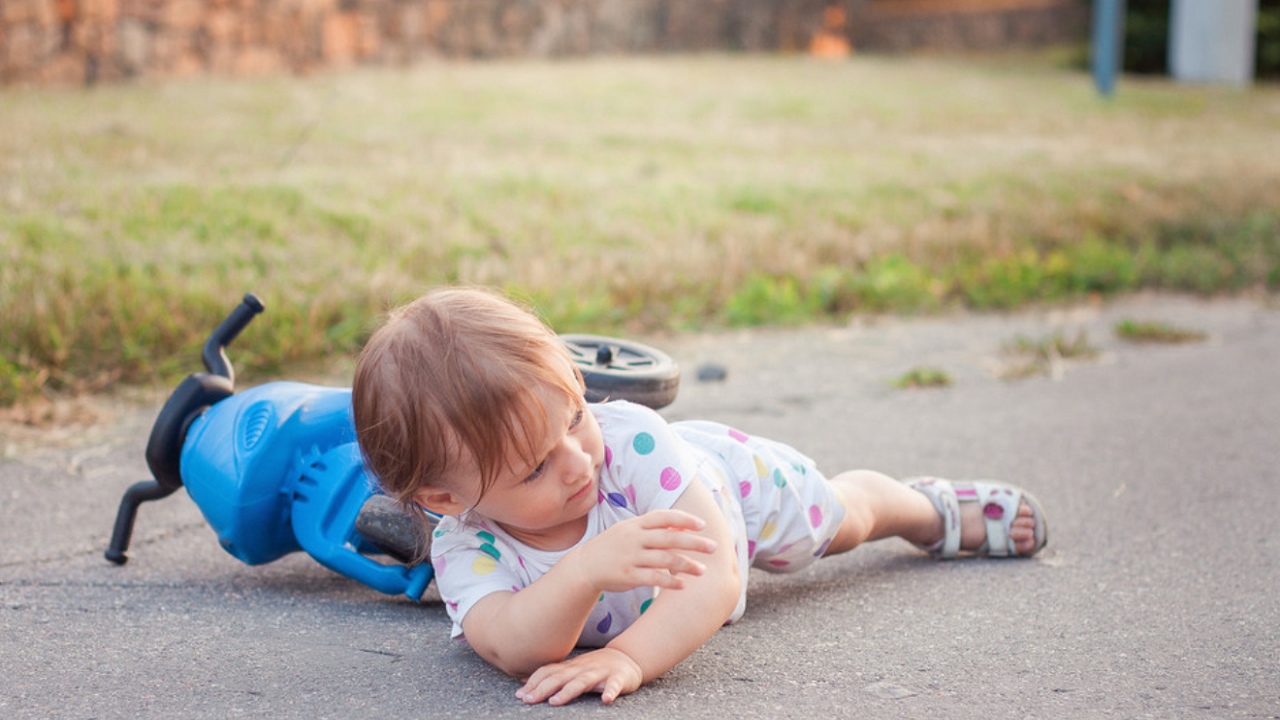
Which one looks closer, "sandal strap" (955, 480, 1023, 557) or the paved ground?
the paved ground

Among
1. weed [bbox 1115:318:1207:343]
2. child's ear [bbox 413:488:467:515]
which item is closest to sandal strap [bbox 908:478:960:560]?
child's ear [bbox 413:488:467:515]

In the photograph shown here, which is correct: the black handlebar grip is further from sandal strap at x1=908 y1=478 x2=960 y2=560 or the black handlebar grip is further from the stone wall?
the stone wall

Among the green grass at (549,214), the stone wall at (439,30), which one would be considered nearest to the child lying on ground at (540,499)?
the green grass at (549,214)

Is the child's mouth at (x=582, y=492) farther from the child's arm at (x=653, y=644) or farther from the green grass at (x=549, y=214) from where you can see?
the green grass at (x=549, y=214)

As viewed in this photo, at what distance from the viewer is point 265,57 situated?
859 centimetres

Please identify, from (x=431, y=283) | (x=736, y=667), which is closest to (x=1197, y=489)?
(x=736, y=667)

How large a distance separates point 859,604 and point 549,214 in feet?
10.1

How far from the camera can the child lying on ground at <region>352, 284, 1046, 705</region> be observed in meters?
1.52

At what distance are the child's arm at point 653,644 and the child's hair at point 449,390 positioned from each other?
0.27 meters

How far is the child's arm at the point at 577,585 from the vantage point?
4.87 feet

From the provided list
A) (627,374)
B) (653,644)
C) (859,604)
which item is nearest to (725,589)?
(653,644)

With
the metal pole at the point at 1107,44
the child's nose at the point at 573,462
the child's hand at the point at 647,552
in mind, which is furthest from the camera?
the metal pole at the point at 1107,44

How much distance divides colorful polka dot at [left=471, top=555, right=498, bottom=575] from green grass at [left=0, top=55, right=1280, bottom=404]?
69.4 inches

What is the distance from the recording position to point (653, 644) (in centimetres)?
159
